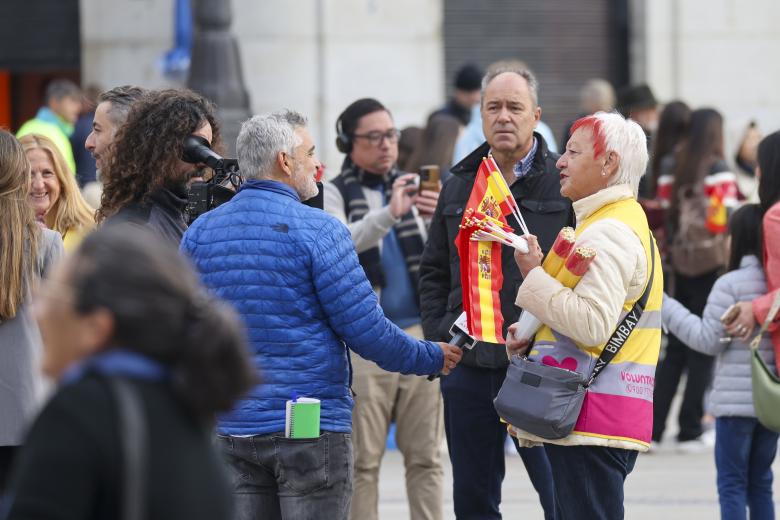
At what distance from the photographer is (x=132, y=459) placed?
2.50 meters

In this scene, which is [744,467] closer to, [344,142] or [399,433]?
[399,433]

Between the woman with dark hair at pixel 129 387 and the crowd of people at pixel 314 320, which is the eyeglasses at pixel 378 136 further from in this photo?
the woman with dark hair at pixel 129 387

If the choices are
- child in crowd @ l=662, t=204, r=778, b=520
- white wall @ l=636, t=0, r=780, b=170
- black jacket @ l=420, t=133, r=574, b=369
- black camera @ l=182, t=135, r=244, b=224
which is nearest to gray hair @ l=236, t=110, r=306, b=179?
black camera @ l=182, t=135, r=244, b=224

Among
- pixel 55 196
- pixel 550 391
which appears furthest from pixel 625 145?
pixel 55 196

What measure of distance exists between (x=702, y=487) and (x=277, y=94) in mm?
6294

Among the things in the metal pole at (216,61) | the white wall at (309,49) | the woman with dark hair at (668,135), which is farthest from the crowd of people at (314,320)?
the white wall at (309,49)

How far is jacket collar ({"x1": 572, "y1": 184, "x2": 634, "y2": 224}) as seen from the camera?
16.1 feet

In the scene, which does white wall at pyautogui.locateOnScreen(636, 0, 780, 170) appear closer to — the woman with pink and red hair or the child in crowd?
the child in crowd

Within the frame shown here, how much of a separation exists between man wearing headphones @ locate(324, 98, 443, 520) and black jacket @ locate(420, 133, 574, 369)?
1.77 feet

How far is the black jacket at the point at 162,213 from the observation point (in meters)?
4.81

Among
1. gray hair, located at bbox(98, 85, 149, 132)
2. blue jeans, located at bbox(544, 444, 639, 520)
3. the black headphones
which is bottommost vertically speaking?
blue jeans, located at bbox(544, 444, 639, 520)

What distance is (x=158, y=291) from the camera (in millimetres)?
2619

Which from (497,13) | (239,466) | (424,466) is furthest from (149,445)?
(497,13)

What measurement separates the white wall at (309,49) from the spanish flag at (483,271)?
7705 millimetres
